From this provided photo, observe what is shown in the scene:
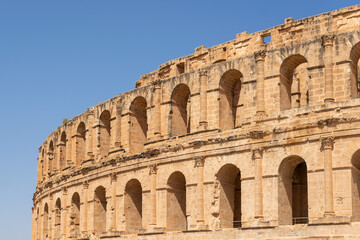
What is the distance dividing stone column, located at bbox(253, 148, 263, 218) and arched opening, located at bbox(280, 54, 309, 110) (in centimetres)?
222

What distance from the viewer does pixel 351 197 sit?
83.6 feet

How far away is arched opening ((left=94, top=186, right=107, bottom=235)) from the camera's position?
119 ft

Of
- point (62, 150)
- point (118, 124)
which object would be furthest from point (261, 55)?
point (62, 150)

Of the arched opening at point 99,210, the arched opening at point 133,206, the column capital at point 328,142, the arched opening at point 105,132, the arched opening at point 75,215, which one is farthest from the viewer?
the arched opening at point 75,215

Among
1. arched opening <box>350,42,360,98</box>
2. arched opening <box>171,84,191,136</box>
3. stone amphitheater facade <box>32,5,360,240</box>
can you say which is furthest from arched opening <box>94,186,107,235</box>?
arched opening <box>350,42,360,98</box>

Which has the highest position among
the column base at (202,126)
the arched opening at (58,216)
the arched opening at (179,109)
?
the arched opening at (179,109)

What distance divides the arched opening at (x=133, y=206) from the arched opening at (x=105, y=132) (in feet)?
12.3

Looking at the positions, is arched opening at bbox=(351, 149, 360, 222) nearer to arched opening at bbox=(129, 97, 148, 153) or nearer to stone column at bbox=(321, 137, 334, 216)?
stone column at bbox=(321, 137, 334, 216)

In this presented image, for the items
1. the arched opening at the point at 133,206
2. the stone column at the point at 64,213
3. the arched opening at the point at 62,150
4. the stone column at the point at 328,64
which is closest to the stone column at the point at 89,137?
the stone column at the point at 64,213

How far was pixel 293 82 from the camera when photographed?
31.5m

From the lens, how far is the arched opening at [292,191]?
90.6 ft

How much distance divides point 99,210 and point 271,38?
514 inches

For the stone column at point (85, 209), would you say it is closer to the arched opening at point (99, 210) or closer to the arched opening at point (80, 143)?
the arched opening at point (99, 210)

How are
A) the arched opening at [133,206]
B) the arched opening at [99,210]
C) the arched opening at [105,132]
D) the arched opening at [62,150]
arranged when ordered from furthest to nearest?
the arched opening at [62,150]
the arched opening at [105,132]
the arched opening at [99,210]
the arched opening at [133,206]
